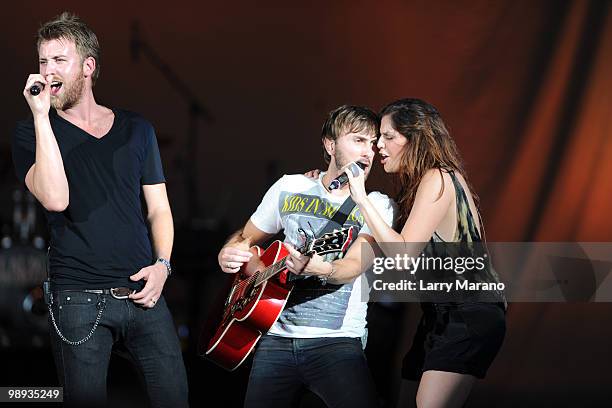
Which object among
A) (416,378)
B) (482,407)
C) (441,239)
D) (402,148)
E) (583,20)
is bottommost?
(482,407)

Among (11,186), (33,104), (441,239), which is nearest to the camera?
(33,104)

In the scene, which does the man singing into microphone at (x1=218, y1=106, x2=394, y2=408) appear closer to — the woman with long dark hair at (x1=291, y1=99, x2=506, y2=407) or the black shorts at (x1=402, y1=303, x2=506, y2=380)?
the woman with long dark hair at (x1=291, y1=99, x2=506, y2=407)

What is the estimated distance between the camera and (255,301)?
2984mm

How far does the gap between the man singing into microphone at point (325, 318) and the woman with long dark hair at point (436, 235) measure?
0.11m

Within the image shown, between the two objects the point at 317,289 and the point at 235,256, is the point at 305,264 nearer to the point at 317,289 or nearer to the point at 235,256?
the point at 317,289

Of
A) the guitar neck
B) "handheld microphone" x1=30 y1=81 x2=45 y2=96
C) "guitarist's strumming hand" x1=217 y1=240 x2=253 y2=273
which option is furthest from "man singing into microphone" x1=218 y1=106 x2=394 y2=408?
"handheld microphone" x1=30 y1=81 x2=45 y2=96

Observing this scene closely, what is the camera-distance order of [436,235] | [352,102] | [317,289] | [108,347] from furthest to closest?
[352,102] → [317,289] → [436,235] → [108,347]

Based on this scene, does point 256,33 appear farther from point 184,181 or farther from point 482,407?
point 482,407

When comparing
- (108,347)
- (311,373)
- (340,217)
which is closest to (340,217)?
(340,217)

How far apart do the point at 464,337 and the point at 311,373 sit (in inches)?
21.7

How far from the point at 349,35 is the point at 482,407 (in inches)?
95.8

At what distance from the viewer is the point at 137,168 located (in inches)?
116

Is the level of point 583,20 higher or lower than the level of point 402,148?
higher

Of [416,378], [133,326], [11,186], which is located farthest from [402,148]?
[11,186]
